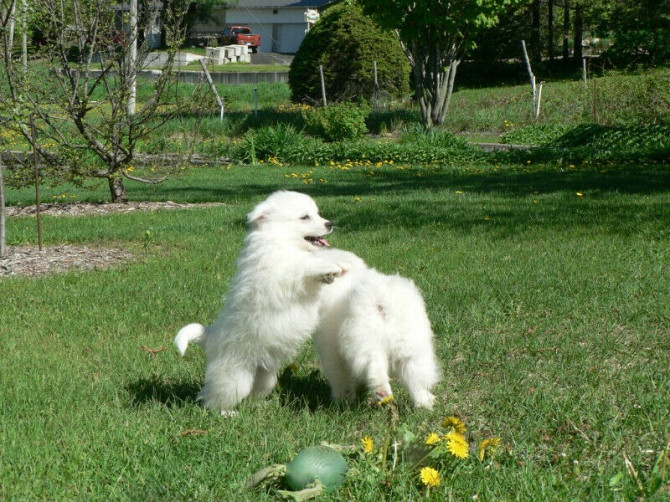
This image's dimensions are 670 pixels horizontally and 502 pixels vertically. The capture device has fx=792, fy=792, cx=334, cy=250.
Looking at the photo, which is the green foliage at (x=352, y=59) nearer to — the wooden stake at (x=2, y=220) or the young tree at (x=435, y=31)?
the young tree at (x=435, y=31)

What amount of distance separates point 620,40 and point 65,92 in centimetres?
3070

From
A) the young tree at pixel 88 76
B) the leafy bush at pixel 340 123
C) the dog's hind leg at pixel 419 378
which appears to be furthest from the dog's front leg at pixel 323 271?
the leafy bush at pixel 340 123

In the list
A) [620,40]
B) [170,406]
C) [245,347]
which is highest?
[620,40]

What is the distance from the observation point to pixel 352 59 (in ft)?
94.7

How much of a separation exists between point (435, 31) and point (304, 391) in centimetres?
1830

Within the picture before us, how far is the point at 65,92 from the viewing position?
11656 millimetres

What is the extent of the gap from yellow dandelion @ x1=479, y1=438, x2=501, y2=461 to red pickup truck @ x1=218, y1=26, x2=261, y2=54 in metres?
62.0

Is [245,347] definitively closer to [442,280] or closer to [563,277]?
[442,280]

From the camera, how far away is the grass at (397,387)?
135 inches

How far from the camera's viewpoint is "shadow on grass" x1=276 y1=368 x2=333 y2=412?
14.9 ft

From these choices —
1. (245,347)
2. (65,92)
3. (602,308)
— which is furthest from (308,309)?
(65,92)

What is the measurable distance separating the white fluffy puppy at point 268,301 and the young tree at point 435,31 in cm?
1728

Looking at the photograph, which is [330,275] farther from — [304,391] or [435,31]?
[435,31]

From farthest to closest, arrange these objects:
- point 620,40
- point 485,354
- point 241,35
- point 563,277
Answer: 1. point 241,35
2. point 620,40
3. point 563,277
4. point 485,354
